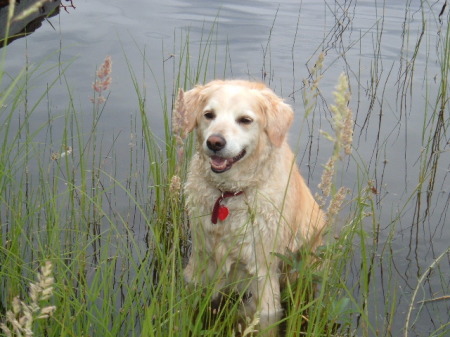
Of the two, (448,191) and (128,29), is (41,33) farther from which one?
(448,191)

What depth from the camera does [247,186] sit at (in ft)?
11.5

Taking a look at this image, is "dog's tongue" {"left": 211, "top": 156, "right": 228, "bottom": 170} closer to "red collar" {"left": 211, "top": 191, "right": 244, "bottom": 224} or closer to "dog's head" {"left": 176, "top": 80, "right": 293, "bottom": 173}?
"dog's head" {"left": 176, "top": 80, "right": 293, "bottom": 173}

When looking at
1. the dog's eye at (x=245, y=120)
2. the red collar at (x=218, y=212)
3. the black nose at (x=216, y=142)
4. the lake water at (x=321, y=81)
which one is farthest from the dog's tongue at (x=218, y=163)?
the lake water at (x=321, y=81)

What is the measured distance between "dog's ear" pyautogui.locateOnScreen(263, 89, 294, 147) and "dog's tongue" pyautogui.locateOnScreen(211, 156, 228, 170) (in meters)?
0.36

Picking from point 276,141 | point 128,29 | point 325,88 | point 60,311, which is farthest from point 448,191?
point 128,29

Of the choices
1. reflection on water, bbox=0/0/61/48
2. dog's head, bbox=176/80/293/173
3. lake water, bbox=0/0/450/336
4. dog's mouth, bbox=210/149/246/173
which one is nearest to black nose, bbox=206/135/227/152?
dog's head, bbox=176/80/293/173

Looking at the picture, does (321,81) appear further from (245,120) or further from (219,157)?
(219,157)

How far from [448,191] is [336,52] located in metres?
2.54

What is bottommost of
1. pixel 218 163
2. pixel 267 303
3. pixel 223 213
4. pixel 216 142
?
pixel 267 303

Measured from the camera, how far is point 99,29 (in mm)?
7898

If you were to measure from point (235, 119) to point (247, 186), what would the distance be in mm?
437

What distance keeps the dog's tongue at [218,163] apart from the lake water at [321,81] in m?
0.92

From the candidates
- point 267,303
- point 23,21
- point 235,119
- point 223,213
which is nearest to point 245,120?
point 235,119

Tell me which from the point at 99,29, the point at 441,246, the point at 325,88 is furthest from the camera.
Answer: the point at 99,29
